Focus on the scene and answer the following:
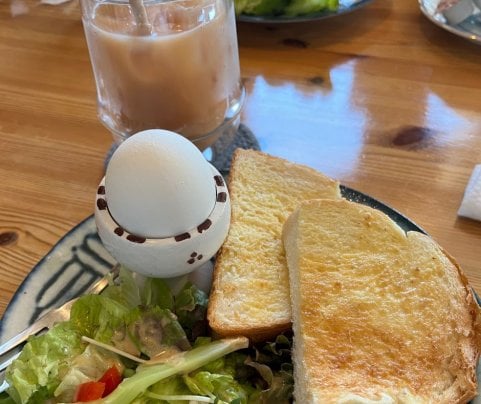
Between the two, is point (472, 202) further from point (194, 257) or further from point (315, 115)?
point (194, 257)

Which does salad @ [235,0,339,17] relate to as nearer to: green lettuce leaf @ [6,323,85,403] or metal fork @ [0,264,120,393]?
metal fork @ [0,264,120,393]

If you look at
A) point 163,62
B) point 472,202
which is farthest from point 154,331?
point 472,202

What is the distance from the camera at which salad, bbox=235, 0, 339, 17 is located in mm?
1595

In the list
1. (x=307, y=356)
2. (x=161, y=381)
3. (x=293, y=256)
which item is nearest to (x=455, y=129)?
(x=293, y=256)

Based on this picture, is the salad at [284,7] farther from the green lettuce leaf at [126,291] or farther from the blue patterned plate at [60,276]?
the green lettuce leaf at [126,291]

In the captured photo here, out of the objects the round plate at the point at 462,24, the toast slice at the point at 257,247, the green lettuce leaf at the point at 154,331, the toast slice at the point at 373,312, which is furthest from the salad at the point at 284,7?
the green lettuce leaf at the point at 154,331

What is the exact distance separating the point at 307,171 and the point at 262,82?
491mm

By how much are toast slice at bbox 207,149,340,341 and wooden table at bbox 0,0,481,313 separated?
17 cm

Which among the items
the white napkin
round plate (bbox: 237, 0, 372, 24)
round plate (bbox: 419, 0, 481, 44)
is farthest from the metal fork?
round plate (bbox: 419, 0, 481, 44)

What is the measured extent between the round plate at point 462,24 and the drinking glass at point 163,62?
66cm

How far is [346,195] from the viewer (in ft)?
3.67

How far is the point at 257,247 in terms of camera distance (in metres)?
1.02

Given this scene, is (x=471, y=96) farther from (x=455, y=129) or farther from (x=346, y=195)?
(x=346, y=195)

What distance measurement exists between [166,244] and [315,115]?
2.27ft
